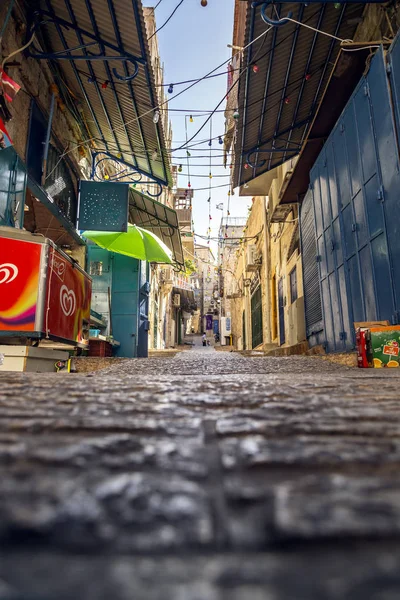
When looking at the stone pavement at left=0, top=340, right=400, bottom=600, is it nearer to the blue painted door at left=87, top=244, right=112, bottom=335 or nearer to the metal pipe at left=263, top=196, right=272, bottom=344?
the blue painted door at left=87, top=244, right=112, bottom=335

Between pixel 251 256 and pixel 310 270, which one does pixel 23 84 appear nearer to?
pixel 310 270

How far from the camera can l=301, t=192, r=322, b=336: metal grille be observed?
7496mm

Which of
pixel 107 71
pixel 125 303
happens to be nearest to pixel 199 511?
pixel 107 71

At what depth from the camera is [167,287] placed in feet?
66.8

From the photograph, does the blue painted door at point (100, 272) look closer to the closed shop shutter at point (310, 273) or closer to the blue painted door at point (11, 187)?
the blue painted door at point (11, 187)

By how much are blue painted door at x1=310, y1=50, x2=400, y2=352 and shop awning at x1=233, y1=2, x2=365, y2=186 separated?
1.26 metres

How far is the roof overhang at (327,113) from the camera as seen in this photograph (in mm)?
5051

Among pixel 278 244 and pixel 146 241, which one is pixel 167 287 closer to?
pixel 278 244

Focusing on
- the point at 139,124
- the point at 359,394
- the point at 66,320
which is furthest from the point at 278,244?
the point at 359,394

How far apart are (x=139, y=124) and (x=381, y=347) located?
613 centimetres

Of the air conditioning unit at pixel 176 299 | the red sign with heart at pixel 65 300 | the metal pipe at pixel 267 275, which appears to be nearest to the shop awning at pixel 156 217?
the metal pipe at pixel 267 275

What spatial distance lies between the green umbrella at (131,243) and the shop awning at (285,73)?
2.92 m

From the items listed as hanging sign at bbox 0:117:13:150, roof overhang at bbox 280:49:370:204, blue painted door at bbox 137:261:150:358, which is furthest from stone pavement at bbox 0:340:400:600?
blue painted door at bbox 137:261:150:358

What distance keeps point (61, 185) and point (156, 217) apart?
520 cm
